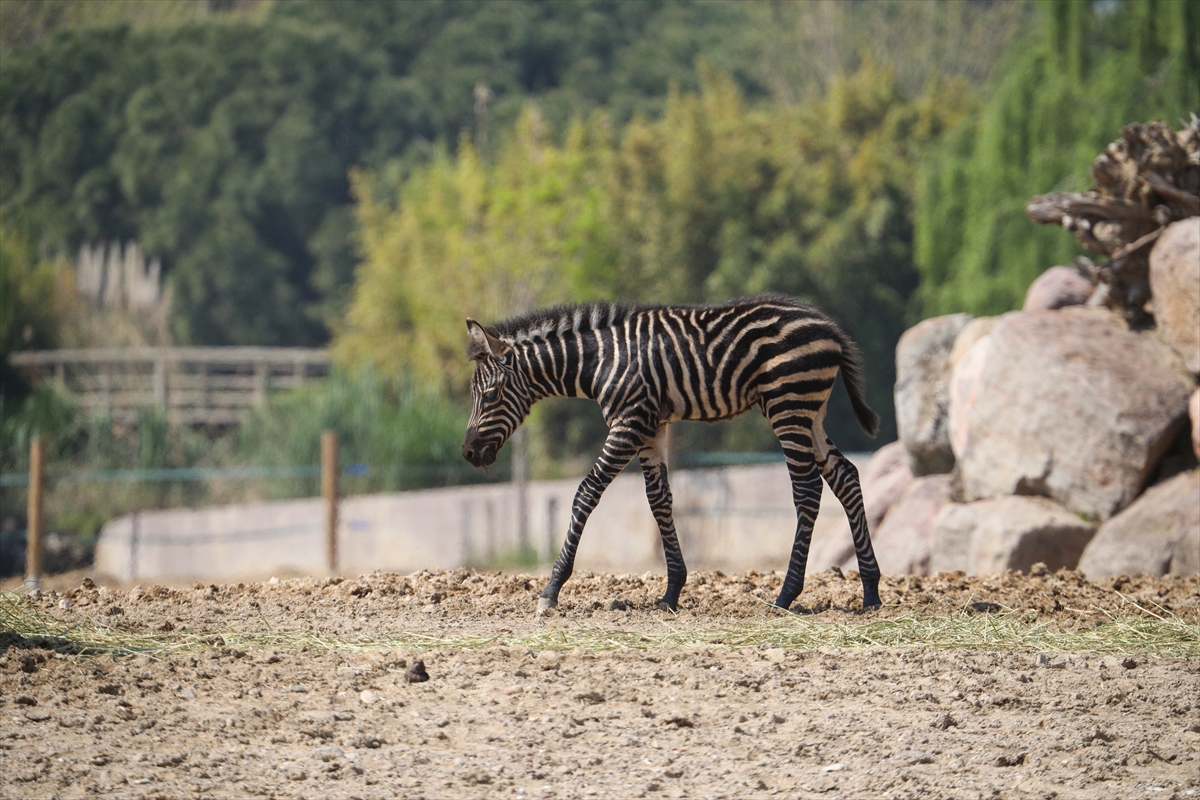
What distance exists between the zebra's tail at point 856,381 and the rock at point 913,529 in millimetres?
3438

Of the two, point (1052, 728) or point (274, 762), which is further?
point (1052, 728)

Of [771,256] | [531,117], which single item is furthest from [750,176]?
[531,117]

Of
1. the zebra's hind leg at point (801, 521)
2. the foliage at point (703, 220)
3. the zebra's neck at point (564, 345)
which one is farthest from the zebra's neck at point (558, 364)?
the foliage at point (703, 220)

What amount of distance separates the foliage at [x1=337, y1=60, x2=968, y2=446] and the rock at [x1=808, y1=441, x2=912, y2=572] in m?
7.99

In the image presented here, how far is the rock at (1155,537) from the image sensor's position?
8.88 meters

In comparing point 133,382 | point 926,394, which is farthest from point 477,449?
point 133,382

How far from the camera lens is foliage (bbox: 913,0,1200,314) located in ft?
51.1

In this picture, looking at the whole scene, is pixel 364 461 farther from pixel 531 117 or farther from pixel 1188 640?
pixel 1188 640

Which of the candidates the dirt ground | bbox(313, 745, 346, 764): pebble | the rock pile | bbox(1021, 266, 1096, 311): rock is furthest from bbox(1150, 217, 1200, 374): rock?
bbox(313, 745, 346, 764): pebble

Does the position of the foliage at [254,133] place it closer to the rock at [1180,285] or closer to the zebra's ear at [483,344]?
the rock at [1180,285]

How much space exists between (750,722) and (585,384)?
246cm

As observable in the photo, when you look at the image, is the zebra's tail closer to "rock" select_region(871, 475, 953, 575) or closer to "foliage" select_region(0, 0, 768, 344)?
"rock" select_region(871, 475, 953, 575)

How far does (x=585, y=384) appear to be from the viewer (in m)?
6.94

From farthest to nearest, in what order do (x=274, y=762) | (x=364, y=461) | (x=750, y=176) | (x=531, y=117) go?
(x=750, y=176), (x=531, y=117), (x=364, y=461), (x=274, y=762)
